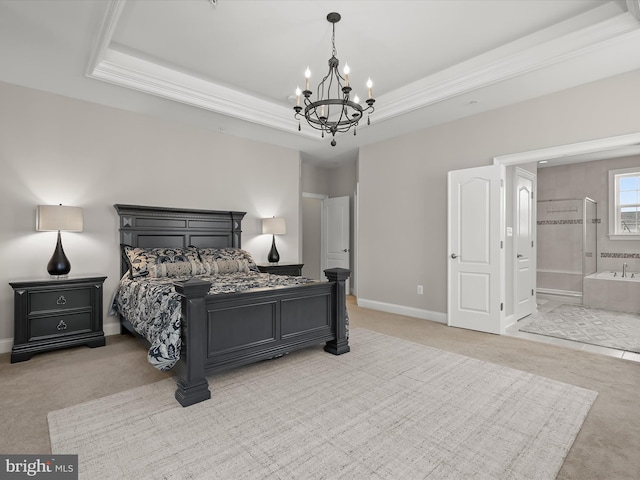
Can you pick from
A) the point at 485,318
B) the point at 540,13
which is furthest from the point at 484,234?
the point at 540,13

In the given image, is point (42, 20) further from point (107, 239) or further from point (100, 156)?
point (107, 239)

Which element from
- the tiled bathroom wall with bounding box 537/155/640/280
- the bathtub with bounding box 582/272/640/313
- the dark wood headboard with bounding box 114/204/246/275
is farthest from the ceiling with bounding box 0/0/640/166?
the bathtub with bounding box 582/272/640/313

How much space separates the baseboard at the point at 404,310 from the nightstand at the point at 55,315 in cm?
367

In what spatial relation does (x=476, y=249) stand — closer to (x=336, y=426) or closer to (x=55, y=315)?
(x=336, y=426)

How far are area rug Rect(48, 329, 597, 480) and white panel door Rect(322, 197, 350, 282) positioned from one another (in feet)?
13.7

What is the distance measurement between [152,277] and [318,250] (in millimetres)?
4289

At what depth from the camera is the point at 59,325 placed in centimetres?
338

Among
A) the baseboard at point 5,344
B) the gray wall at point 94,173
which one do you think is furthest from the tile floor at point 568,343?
the baseboard at point 5,344

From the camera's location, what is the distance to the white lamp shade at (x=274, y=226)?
5.24 m

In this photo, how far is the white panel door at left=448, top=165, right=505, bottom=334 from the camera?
4.04m

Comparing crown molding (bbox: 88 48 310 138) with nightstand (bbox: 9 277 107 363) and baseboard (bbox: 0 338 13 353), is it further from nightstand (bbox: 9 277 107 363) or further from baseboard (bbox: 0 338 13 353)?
baseboard (bbox: 0 338 13 353)

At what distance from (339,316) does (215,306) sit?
4.11ft

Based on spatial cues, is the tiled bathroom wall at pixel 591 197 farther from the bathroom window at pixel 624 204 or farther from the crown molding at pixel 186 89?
the crown molding at pixel 186 89

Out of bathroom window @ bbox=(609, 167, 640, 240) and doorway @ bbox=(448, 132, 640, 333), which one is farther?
bathroom window @ bbox=(609, 167, 640, 240)
